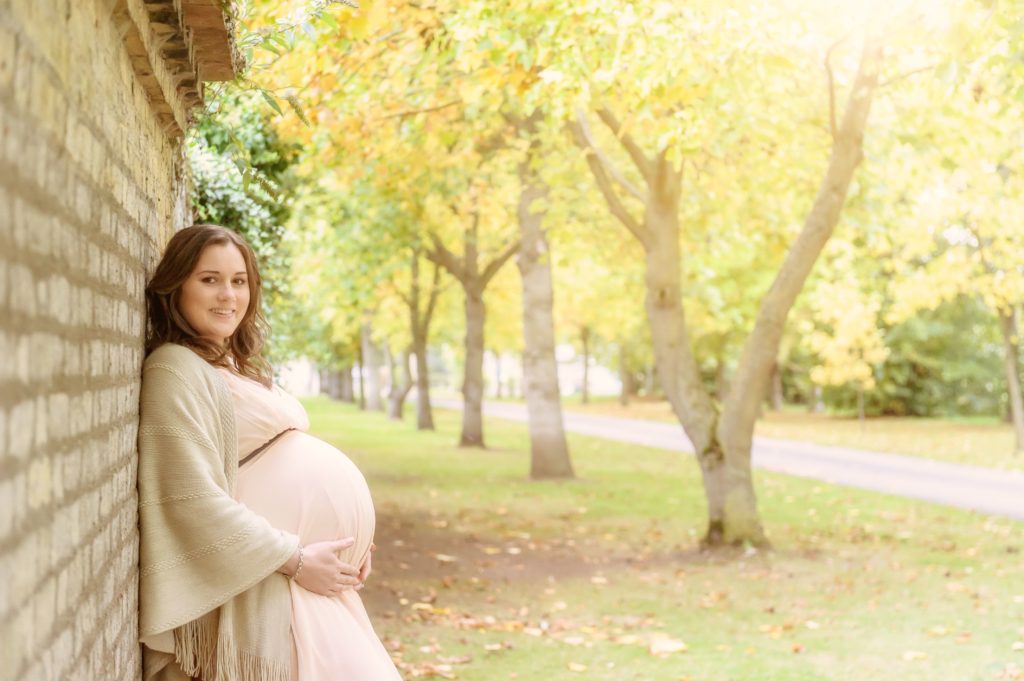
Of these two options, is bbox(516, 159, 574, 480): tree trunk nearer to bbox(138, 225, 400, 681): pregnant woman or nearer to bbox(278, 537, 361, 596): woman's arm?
bbox(138, 225, 400, 681): pregnant woman

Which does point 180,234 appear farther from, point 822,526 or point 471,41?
point 822,526

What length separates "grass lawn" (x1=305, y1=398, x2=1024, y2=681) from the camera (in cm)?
720

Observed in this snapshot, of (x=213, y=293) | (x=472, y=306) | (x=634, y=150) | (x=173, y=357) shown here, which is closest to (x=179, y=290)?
(x=213, y=293)

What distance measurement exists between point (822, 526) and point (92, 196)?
1170 cm

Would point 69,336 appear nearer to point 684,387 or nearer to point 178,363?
point 178,363

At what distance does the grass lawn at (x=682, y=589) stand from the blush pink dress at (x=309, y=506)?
135 inches

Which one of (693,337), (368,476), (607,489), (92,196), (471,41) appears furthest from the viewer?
(693,337)

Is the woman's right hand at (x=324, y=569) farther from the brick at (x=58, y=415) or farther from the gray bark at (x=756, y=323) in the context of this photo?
the gray bark at (x=756, y=323)

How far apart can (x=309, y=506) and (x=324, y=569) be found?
0.75 ft

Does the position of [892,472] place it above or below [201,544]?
below

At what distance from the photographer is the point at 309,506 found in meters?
3.61

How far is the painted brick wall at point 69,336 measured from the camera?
6.34 feet

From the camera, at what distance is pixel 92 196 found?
2654 mm

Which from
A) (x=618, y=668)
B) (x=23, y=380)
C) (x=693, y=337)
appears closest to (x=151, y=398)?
(x=23, y=380)
